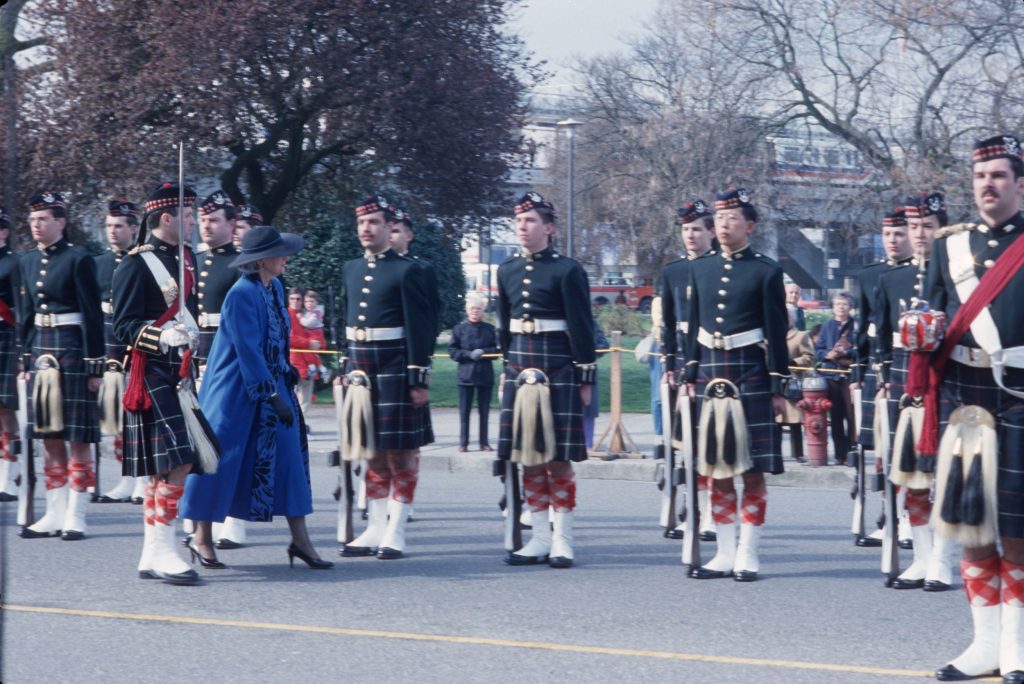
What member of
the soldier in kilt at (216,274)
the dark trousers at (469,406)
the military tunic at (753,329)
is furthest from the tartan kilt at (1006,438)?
the dark trousers at (469,406)

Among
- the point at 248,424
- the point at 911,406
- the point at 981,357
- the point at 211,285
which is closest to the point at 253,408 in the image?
the point at 248,424

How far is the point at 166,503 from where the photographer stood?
787 cm

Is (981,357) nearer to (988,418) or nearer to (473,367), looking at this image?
(988,418)

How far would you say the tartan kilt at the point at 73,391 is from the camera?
9367 millimetres

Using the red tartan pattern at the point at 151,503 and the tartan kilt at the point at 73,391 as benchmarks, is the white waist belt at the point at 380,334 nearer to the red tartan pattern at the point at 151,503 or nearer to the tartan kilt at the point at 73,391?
the red tartan pattern at the point at 151,503

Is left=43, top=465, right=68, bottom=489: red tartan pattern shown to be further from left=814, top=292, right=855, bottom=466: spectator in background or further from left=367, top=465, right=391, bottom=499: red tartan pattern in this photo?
left=814, top=292, right=855, bottom=466: spectator in background

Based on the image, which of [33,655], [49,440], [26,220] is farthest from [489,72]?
[33,655]

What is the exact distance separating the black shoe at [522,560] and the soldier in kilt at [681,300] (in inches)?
39.8

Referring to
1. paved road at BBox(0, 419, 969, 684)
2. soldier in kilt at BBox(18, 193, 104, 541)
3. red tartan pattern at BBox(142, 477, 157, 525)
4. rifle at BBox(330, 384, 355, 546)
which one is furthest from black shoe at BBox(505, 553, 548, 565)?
soldier in kilt at BBox(18, 193, 104, 541)

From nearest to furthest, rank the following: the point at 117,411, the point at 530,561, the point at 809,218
A: the point at 530,561
the point at 117,411
the point at 809,218

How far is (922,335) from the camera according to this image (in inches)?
219

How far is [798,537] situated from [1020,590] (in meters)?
4.11

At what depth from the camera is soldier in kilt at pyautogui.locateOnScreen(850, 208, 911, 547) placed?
8547mm

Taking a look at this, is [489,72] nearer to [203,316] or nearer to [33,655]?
[203,316]
